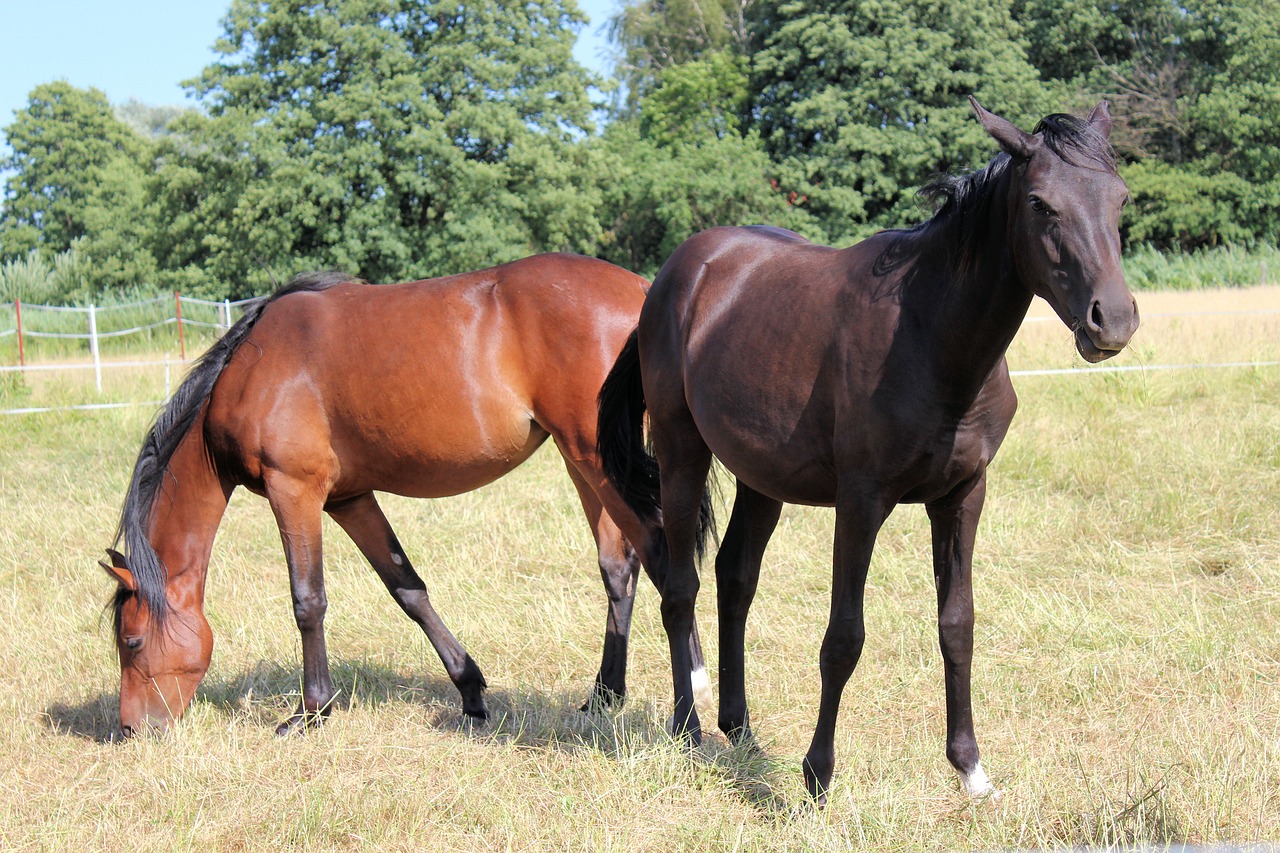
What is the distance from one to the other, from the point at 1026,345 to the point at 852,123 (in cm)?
1995

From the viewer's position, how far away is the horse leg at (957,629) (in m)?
3.06

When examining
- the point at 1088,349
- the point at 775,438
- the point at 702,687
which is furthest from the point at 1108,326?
the point at 702,687

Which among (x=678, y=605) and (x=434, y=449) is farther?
(x=434, y=449)

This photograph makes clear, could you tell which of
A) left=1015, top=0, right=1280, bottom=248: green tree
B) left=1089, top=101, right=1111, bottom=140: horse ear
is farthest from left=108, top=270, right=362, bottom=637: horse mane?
left=1015, top=0, right=1280, bottom=248: green tree

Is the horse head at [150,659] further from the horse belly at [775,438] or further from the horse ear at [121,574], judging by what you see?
the horse belly at [775,438]

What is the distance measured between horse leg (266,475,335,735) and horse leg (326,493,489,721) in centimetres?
32

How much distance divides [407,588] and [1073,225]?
3.16 m

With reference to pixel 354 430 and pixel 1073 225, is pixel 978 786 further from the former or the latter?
pixel 354 430

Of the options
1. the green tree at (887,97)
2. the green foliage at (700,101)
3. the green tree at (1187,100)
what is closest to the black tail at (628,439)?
the green tree at (887,97)

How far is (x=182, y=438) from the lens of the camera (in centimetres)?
435

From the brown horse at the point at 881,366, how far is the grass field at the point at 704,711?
0.33m

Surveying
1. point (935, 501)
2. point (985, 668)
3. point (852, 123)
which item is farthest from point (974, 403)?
point (852, 123)

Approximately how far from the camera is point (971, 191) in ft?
8.84

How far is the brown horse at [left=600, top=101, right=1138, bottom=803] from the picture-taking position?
7.81ft
